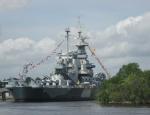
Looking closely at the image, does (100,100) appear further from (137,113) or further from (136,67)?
(137,113)

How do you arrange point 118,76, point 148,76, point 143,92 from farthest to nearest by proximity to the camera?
point 118,76 → point 148,76 → point 143,92

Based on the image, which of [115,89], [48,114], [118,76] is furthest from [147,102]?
[48,114]

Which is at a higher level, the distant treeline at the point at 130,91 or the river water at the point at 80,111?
the distant treeline at the point at 130,91

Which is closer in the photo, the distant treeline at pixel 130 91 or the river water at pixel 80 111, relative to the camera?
the river water at pixel 80 111

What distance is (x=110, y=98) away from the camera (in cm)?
16238

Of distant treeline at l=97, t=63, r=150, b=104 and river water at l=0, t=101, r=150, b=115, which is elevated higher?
distant treeline at l=97, t=63, r=150, b=104

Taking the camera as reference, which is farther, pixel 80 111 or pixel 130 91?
pixel 130 91

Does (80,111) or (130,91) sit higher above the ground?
(130,91)

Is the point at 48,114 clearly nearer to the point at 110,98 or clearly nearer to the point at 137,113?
the point at 137,113

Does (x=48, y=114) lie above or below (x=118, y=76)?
below

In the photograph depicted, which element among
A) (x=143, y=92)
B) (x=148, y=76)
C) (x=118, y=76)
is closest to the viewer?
(x=143, y=92)

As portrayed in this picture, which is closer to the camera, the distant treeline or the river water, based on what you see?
the river water

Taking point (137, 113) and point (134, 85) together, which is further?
point (134, 85)

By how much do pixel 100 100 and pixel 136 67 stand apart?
20041mm
